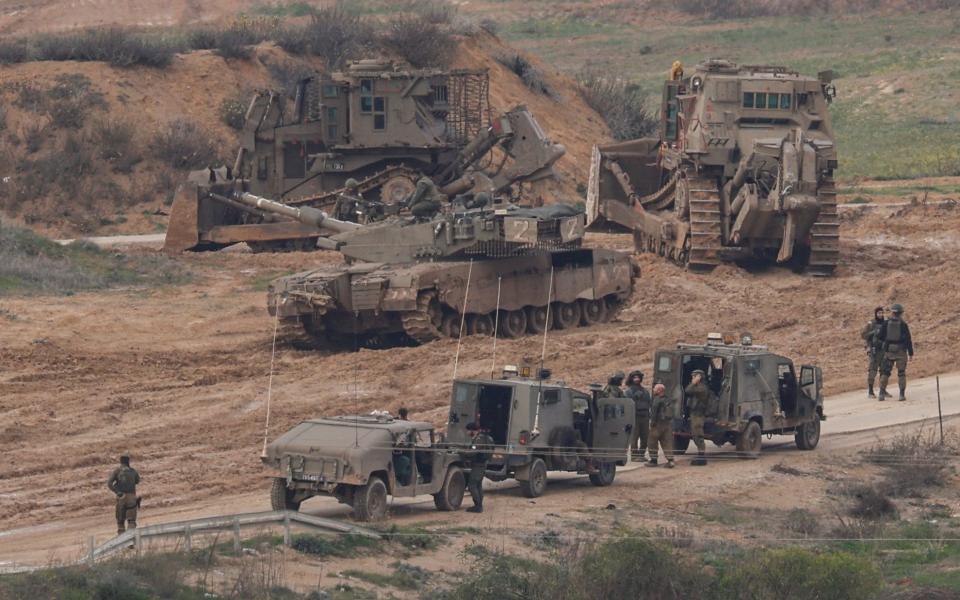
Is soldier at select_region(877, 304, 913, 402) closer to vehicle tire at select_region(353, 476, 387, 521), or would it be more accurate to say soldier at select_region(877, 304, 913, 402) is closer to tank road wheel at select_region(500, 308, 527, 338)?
tank road wheel at select_region(500, 308, 527, 338)

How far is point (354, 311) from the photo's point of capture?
100 feet

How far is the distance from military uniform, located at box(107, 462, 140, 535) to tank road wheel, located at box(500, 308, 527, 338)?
45.6ft

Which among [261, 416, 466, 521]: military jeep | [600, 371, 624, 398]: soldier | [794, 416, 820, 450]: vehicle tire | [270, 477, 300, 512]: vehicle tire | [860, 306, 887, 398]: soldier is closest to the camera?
[261, 416, 466, 521]: military jeep

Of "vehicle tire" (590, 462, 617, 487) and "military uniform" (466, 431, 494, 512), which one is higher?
"military uniform" (466, 431, 494, 512)

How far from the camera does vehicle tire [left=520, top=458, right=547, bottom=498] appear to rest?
2130 centimetres

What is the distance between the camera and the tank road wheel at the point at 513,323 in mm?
32219

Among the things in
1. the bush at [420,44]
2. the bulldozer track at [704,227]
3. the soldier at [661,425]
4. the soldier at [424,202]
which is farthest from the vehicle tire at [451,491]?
the bush at [420,44]

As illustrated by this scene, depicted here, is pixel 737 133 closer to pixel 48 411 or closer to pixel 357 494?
pixel 48 411

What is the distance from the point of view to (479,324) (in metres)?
31.9

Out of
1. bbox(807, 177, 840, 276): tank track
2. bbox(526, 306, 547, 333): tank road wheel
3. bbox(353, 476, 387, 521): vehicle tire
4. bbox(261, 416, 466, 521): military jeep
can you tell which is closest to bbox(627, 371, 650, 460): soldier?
bbox(261, 416, 466, 521): military jeep

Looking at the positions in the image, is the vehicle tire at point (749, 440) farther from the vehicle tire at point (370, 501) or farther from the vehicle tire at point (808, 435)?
the vehicle tire at point (370, 501)

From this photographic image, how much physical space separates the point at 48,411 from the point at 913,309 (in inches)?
601

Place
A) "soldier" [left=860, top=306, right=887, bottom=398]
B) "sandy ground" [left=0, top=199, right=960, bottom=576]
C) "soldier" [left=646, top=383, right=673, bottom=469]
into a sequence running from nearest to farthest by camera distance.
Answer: "sandy ground" [left=0, top=199, right=960, bottom=576]
"soldier" [left=646, top=383, right=673, bottom=469]
"soldier" [left=860, top=306, right=887, bottom=398]

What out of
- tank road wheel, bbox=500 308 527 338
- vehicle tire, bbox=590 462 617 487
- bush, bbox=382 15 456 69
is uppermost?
bush, bbox=382 15 456 69
